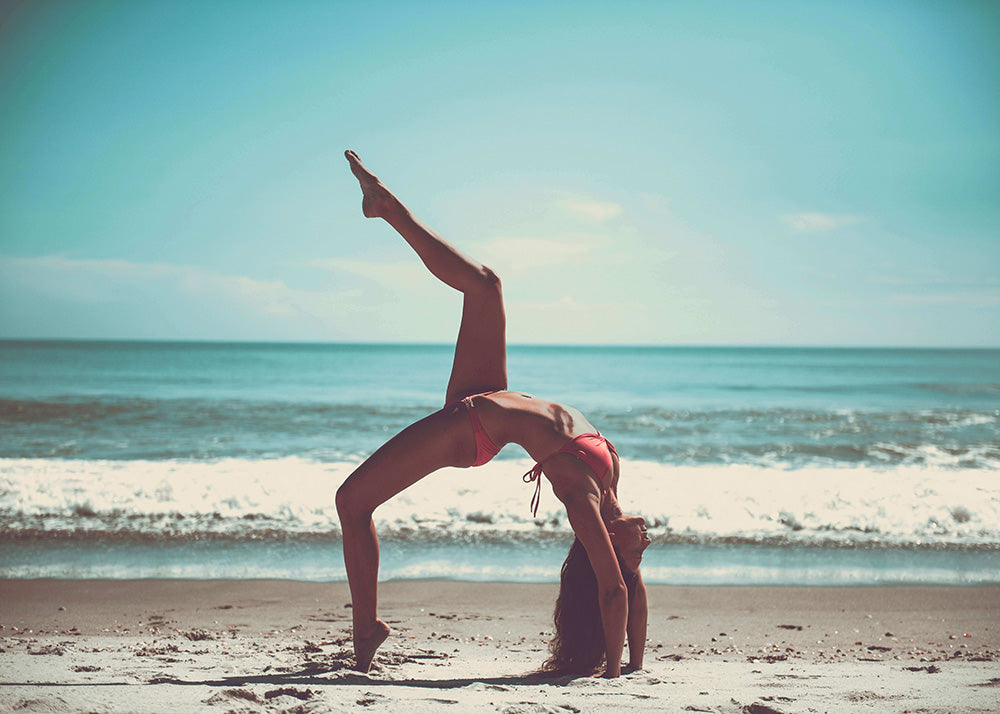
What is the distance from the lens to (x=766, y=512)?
7453mm

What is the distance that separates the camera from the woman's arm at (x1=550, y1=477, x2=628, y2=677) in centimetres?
307

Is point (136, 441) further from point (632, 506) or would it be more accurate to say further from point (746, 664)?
point (746, 664)

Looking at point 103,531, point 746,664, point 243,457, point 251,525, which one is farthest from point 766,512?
point 243,457

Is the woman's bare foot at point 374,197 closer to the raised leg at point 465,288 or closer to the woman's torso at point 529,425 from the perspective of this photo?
the raised leg at point 465,288

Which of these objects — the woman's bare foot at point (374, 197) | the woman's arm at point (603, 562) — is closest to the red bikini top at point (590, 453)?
the woman's arm at point (603, 562)

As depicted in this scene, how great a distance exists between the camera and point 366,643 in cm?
327

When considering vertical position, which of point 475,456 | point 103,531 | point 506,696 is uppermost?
point 475,456

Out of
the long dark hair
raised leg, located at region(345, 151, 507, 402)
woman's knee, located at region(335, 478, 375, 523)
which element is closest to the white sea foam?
the long dark hair

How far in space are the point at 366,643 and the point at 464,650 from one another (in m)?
0.87

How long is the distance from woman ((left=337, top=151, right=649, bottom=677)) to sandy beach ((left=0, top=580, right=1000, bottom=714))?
261mm

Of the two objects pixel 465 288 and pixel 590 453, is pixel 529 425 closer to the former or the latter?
pixel 590 453

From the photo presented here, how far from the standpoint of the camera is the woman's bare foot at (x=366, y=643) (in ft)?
10.7

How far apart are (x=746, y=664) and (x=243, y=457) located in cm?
928

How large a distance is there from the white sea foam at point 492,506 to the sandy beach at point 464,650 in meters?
1.64
